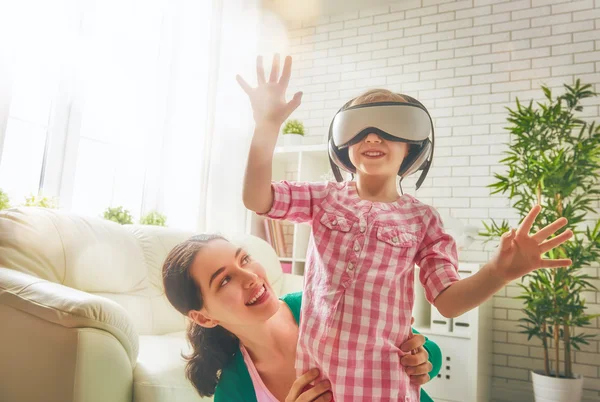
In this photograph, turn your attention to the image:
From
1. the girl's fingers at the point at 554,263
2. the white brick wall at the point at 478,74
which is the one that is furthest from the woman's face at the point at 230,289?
the white brick wall at the point at 478,74

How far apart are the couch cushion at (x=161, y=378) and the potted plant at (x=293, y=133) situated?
2.47 metres

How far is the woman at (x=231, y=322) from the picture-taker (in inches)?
41.9

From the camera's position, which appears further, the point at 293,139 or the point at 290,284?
the point at 293,139

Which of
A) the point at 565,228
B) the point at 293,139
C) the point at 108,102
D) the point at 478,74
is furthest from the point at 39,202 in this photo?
the point at 478,74

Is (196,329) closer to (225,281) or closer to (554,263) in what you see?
(225,281)

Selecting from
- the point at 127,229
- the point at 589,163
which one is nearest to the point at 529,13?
the point at 589,163

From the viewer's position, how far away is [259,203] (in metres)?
0.90

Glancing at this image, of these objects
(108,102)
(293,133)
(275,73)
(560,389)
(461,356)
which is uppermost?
(293,133)

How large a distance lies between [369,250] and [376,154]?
0.19 m

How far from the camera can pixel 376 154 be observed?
3.00ft

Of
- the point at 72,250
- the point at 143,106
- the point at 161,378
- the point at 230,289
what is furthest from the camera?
the point at 143,106

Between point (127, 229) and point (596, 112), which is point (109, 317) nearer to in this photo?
point (127, 229)

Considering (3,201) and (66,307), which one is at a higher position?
(3,201)

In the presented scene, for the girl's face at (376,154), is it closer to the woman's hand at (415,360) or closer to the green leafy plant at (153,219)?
the woman's hand at (415,360)
